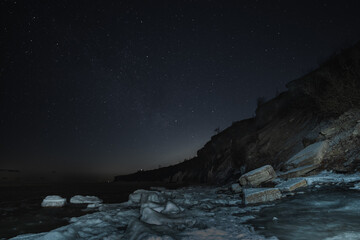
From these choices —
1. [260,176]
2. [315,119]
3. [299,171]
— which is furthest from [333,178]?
[315,119]

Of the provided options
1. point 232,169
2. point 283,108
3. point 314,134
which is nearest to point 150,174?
point 232,169

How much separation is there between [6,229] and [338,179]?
1409cm

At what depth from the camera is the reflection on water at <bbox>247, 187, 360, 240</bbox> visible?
4.46 m

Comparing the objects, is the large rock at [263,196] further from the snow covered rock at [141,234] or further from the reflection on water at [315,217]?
the snow covered rock at [141,234]

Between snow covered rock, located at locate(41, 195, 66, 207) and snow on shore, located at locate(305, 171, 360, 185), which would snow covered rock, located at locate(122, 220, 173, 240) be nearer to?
snow on shore, located at locate(305, 171, 360, 185)

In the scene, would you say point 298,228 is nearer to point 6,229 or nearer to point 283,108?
point 6,229

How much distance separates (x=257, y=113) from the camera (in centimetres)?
3309

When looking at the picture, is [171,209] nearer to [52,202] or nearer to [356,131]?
[52,202]

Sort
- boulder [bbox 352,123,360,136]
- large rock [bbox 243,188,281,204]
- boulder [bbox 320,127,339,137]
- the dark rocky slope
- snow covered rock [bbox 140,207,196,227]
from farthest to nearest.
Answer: boulder [bbox 320,127,339,137] < the dark rocky slope < boulder [bbox 352,123,360,136] < large rock [bbox 243,188,281,204] < snow covered rock [bbox 140,207,196,227]

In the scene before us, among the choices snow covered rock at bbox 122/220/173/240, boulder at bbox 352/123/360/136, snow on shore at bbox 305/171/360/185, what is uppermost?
boulder at bbox 352/123/360/136

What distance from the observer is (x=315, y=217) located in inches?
221

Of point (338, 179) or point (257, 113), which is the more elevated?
point (257, 113)

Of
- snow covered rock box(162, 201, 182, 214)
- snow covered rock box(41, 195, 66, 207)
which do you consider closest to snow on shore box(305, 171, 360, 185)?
snow covered rock box(162, 201, 182, 214)

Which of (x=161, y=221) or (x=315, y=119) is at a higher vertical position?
(x=315, y=119)
